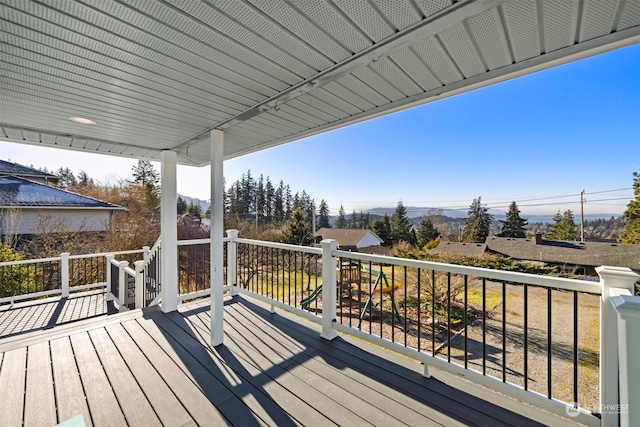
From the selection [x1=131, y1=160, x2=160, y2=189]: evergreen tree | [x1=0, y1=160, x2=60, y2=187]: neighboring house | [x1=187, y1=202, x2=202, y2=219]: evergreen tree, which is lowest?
[x1=187, y1=202, x2=202, y2=219]: evergreen tree

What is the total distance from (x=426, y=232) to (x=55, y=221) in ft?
78.0

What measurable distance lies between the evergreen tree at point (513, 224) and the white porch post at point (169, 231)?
22.2 meters

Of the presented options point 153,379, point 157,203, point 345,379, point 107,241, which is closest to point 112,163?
point 157,203

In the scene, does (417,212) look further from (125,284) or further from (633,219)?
(125,284)

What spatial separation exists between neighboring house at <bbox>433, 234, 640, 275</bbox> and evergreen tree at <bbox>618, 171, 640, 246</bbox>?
0.92ft

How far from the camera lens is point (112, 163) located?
15.1 metres

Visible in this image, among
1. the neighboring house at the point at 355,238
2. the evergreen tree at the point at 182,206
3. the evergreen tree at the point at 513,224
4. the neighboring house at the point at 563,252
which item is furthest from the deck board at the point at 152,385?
the evergreen tree at the point at 513,224

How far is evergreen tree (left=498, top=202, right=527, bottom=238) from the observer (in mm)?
19652

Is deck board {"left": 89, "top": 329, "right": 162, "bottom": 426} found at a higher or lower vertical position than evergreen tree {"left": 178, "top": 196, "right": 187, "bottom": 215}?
lower

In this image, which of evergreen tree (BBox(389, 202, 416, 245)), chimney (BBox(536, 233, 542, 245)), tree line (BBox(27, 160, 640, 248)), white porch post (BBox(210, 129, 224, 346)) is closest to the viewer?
white porch post (BBox(210, 129, 224, 346))

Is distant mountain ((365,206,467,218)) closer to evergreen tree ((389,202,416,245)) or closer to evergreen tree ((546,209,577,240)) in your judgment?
evergreen tree ((389,202,416,245))

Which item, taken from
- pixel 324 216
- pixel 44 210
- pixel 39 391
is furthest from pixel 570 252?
pixel 324 216

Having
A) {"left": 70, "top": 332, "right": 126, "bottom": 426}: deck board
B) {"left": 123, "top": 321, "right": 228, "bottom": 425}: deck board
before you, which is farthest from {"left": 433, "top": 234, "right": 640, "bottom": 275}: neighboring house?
{"left": 70, "top": 332, "right": 126, "bottom": 426}: deck board

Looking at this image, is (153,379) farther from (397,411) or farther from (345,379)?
(397,411)
